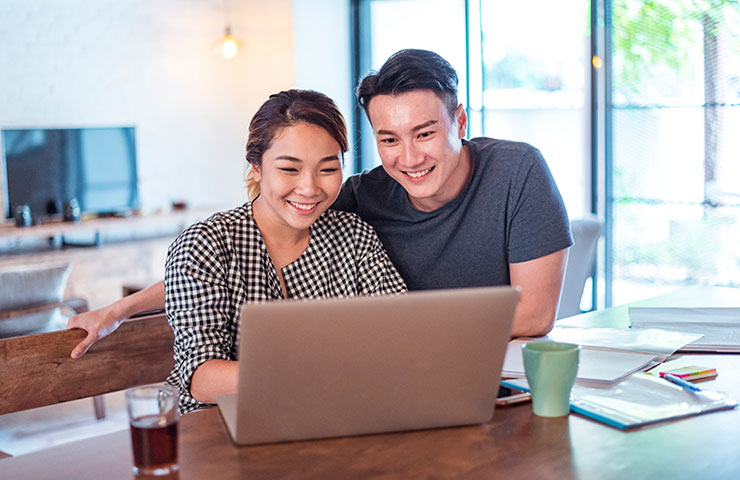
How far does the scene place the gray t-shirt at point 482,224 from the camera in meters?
1.89

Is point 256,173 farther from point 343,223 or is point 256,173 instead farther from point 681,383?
point 681,383

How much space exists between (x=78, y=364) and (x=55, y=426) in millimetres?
Result: 2282

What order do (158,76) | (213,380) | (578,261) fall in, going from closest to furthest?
(213,380)
(578,261)
(158,76)

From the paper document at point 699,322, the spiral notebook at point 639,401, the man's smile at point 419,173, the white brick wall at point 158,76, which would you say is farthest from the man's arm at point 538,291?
the white brick wall at point 158,76

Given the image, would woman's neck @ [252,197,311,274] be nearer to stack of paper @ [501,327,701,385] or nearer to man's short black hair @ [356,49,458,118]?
man's short black hair @ [356,49,458,118]

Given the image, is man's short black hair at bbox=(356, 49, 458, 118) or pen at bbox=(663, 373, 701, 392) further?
man's short black hair at bbox=(356, 49, 458, 118)

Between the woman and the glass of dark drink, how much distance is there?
1.29ft

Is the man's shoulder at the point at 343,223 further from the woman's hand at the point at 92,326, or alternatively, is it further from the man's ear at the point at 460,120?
the woman's hand at the point at 92,326

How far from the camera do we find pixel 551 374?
1186 mm

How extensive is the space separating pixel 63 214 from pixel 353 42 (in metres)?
2.33

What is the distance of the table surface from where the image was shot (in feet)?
3.34

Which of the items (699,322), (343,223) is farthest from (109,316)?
(699,322)

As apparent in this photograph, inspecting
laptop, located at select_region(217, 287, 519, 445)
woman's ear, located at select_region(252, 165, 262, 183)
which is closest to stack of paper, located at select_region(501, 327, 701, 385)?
laptop, located at select_region(217, 287, 519, 445)

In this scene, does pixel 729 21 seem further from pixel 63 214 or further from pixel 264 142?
pixel 63 214
